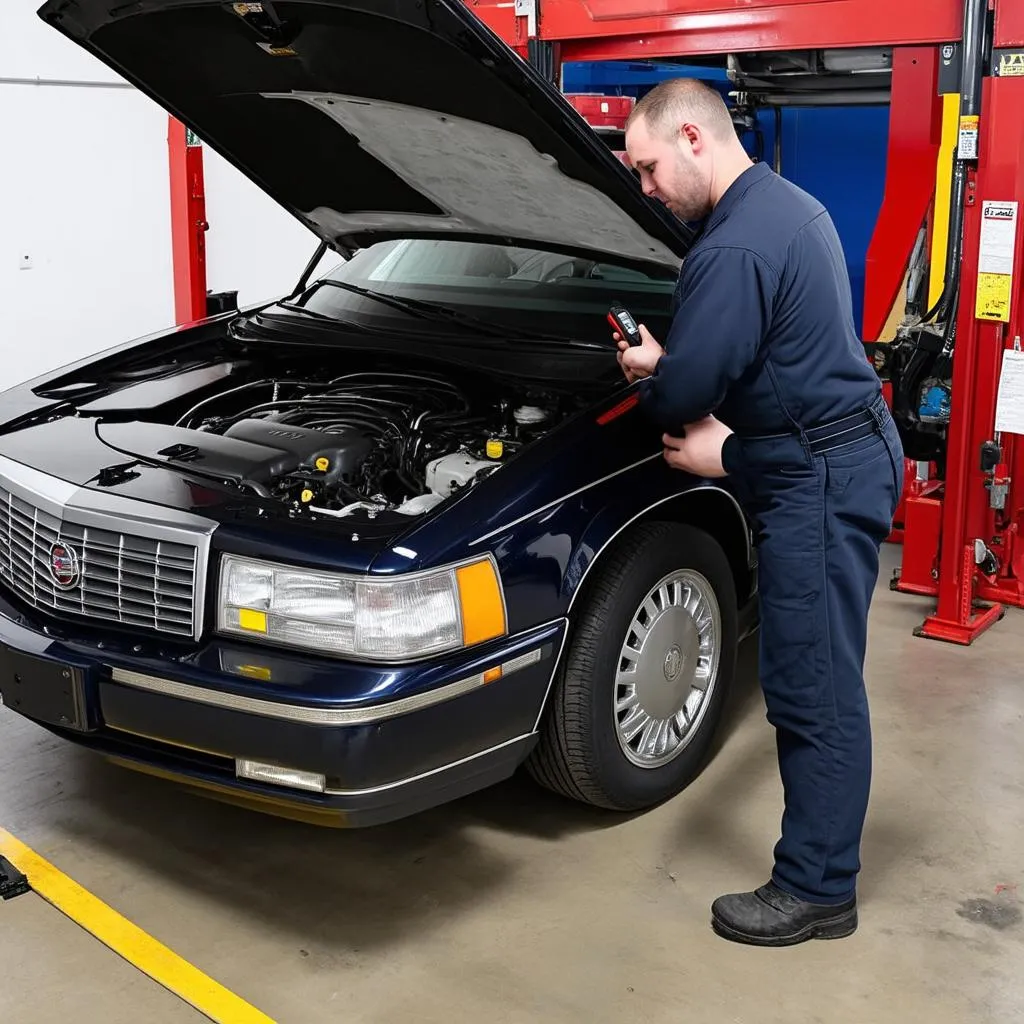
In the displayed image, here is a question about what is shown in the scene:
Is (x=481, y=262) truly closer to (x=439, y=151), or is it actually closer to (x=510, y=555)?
(x=439, y=151)

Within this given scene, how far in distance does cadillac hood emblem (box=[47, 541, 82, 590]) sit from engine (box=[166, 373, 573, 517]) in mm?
311

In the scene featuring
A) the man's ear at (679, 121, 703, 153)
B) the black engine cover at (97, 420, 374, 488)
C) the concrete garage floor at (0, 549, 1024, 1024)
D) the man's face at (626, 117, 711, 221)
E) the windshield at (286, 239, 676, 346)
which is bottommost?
the concrete garage floor at (0, 549, 1024, 1024)

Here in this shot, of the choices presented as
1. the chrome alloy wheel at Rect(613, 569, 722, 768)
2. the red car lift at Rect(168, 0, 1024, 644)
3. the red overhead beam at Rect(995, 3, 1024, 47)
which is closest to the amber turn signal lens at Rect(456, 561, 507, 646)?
the chrome alloy wheel at Rect(613, 569, 722, 768)

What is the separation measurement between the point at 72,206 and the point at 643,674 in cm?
723

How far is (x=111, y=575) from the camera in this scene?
2713 mm

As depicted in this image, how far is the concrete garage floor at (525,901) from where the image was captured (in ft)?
8.30

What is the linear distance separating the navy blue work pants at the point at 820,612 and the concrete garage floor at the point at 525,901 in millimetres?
236

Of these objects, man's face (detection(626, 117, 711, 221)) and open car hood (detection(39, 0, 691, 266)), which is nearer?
man's face (detection(626, 117, 711, 221))

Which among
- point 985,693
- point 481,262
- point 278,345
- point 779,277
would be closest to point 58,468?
point 278,345

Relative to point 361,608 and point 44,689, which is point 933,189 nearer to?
point 361,608

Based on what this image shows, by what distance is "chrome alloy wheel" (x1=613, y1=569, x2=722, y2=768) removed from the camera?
304 centimetres

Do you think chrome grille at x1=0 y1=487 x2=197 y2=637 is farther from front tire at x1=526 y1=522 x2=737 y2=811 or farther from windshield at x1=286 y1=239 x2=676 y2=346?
windshield at x1=286 y1=239 x2=676 y2=346

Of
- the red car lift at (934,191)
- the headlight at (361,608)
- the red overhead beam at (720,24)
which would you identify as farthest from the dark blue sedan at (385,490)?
the red overhead beam at (720,24)

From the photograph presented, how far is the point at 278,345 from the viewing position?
144 inches
